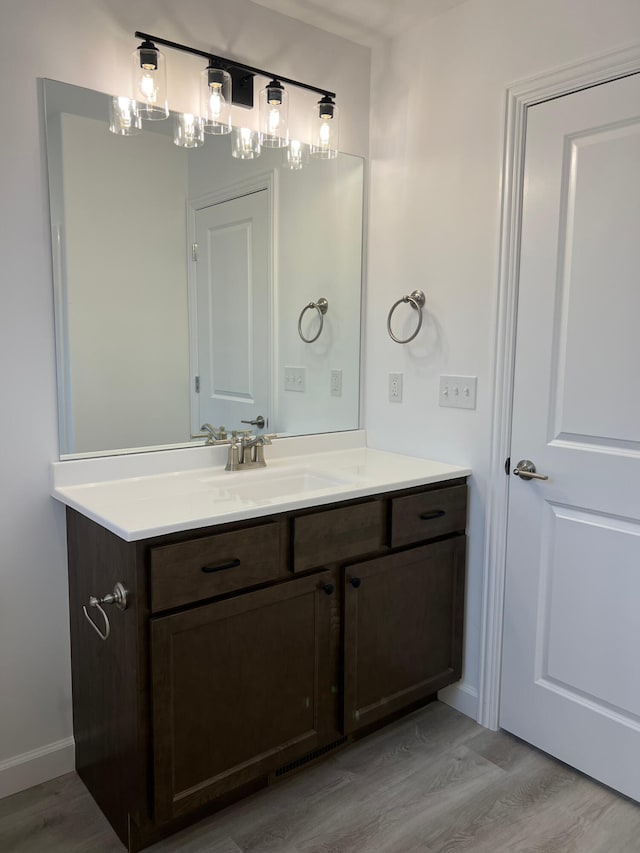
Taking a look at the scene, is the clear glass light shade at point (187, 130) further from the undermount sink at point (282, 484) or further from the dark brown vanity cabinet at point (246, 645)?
the dark brown vanity cabinet at point (246, 645)

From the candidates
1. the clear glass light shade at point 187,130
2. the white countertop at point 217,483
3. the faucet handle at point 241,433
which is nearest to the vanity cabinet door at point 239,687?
the white countertop at point 217,483

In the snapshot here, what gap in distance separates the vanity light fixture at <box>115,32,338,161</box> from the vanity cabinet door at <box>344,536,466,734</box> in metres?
1.42

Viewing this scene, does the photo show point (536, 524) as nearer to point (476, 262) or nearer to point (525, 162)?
point (476, 262)

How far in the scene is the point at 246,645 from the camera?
1.70 meters

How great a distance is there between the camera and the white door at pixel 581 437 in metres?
1.79

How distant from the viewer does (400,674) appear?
212cm

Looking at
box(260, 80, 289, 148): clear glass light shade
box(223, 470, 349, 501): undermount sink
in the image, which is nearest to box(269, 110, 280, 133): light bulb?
box(260, 80, 289, 148): clear glass light shade

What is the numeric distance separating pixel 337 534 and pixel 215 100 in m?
1.38

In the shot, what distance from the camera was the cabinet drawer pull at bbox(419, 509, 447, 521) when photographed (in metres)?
2.11

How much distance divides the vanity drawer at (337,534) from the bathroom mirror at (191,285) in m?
0.57

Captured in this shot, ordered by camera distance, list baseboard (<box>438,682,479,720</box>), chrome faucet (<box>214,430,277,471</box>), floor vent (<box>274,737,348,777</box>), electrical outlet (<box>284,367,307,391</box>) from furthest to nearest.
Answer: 1. electrical outlet (<box>284,367,307,391</box>)
2. baseboard (<box>438,682,479,720</box>)
3. chrome faucet (<box>214,430,277,471</box>)
4. floor vent (<box>274,737,348,777</box>)

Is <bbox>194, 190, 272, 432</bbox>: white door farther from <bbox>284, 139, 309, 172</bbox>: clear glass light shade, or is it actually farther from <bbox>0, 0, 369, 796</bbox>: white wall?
<bbox>0, 0, 369, 796</bbox>: white wall

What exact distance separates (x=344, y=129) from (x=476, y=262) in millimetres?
760

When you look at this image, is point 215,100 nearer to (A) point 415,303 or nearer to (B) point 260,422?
(A) point 415,303
